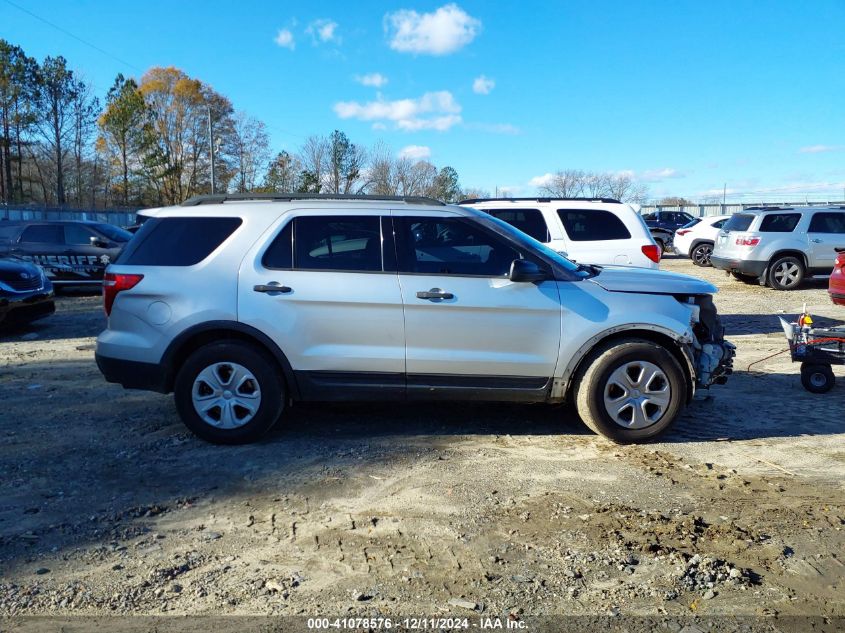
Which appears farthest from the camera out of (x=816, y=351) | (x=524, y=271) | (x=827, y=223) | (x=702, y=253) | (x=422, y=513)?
(x=702, y=253)

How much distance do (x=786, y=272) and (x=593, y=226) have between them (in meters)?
8.20

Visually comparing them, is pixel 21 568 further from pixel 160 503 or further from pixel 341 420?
pixel 341 420

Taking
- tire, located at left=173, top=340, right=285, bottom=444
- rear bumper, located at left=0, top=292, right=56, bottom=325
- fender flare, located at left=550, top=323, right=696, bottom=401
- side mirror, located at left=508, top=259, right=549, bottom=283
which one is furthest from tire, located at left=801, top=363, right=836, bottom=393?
rear bumper, located at left=0, top=292, right=56, bottom=325

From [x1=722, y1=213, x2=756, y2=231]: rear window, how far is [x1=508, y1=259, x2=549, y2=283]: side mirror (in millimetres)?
12417

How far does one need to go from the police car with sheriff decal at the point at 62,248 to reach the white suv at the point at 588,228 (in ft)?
30.3

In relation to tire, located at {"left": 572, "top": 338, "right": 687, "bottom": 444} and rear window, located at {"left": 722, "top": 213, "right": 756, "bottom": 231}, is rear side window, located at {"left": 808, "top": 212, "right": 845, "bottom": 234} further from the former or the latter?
tire, located at {"left": 572, "top": 338, "right": 687, "bottom": 444}

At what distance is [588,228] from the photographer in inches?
370

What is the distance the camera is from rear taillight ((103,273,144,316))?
16.5ft

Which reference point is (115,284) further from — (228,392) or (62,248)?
(62,248)

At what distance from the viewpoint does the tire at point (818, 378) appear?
651 cm

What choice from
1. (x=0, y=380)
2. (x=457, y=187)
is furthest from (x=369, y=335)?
(x=457, y=187)

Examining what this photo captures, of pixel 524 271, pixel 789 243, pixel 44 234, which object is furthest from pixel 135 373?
pixel 789 243

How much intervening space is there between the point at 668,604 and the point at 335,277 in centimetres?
310

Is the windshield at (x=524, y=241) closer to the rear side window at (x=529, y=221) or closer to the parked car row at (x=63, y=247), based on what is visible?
the rear side window at (x=529, y=221)
